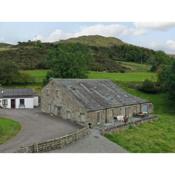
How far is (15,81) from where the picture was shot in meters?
65.5

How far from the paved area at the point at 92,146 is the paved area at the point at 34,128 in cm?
283

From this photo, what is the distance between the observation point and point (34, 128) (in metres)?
34.2

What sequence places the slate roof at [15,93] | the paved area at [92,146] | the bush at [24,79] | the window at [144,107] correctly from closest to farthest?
the paved area at [92,146] → the window at [144,107] → the slate roof at [15,93] → the bush at [24,79]

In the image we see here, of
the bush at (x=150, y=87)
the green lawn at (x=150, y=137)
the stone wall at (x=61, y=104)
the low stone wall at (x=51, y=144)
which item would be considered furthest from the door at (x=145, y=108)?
the low stone wall at (x=51, y=144)

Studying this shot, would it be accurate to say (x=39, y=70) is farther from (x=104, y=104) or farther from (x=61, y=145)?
(x=61, y=145)

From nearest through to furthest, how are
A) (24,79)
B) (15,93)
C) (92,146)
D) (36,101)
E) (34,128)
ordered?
(92,146) → (34,128) → (15,93) → (36,101) → (24,79)

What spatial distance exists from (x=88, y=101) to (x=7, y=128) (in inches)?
403

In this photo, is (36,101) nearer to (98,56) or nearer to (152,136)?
(152,136)

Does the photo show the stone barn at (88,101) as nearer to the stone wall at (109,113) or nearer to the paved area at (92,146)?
the stone wall at (109,113)

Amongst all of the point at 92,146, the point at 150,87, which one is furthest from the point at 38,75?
the point at 92,146

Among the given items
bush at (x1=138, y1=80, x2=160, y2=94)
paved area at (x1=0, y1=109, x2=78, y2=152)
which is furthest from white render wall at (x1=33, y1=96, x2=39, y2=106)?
bush at (x1=138, y1=80, x2=160, y2=94)

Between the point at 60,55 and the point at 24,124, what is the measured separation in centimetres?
2957

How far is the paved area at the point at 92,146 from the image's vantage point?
88.7 ft

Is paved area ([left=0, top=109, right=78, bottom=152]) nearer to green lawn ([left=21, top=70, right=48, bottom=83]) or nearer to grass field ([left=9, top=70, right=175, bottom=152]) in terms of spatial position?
grass field ([left=9, top=70, right=175, bottom=152])
